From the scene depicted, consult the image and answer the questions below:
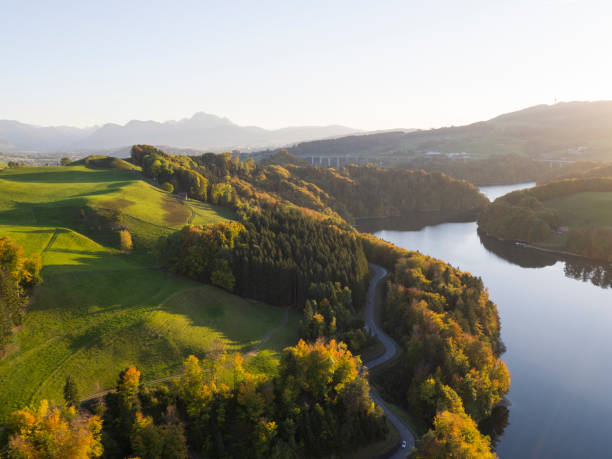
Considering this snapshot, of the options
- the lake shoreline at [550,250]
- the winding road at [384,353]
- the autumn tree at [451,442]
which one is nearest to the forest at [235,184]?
the winding road at [384,353]

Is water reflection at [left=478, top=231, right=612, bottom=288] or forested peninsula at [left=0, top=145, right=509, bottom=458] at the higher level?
forested peninsula at [left=0, top=145, right=509, bottom=458]

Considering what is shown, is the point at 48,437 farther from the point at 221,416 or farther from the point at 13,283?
the point at 13,283

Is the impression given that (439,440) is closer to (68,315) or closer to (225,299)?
(225,299)

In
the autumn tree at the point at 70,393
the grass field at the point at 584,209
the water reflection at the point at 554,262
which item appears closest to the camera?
A: the autumn tree at the point at 70,393

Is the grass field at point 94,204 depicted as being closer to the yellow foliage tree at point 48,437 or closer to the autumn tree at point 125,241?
the autumn tree at point 125,241

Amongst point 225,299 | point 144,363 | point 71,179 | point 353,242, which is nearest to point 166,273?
point 225,299

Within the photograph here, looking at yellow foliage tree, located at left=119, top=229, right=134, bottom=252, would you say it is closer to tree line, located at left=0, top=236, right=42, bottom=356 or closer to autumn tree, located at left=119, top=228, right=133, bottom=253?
autumn tree, located at left=119, top=228, right=133, bottom=253

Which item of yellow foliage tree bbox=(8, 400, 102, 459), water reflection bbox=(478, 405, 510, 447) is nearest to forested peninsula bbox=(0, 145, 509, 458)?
yellow foliage tree bbox=(8, 400, 102, 459)
